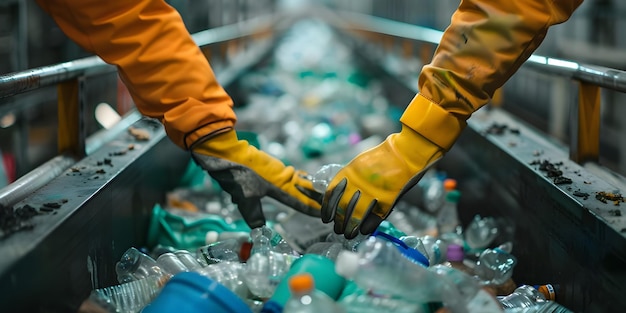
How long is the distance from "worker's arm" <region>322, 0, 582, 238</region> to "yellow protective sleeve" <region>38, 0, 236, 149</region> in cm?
48

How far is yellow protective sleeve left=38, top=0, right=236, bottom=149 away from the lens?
209 cm

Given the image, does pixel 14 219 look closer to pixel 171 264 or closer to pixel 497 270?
pixel 171 264

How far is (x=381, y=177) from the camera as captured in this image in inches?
74.8

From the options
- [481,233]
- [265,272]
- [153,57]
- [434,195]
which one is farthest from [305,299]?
[434,195]

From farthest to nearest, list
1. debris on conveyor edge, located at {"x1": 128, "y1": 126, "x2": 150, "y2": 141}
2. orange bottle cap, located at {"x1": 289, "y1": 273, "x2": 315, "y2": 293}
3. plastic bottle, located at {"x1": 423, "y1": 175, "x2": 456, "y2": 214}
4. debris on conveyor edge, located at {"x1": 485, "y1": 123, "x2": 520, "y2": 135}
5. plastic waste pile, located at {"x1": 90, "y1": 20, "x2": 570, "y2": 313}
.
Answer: plastic bottle, located at {"x1": 423, "y1": 175, "x2": 456, "y2": 214} < debris on conveyor edge, located at {"x1": 485, "y1": 123, "x2": 520, "y2": 135} < debris on conveyor edge, located at {"x1": 128, "y1": 126, "x2": 150, "y2": 141} < plastic waste pile, located at {"x1": 90, "y1": 20, "x2": 570, "y2": 313} < orange bottle cap, located at {"x1": 289, "y1": 273, "x2": 315, "y2": 293}

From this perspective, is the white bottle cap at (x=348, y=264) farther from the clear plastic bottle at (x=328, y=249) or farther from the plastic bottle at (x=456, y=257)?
the plastic bottle at (x=456, y=257)

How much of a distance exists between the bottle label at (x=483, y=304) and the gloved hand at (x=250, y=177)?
2.55 feet

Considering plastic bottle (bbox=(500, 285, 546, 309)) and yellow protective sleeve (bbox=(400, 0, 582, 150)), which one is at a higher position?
yellow protective sleeve (bbox=(400, 0, 582, 150))

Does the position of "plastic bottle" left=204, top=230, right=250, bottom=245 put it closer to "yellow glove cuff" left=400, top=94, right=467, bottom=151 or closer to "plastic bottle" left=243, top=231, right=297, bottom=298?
"plastic bottle" left=243, top=231, right=297, bottom=298

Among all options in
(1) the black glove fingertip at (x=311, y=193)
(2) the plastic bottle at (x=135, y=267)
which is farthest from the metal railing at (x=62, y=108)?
(1) the black glove fingertip at (x=311, y=193)

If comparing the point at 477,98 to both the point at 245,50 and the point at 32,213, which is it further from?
the point at 245,50

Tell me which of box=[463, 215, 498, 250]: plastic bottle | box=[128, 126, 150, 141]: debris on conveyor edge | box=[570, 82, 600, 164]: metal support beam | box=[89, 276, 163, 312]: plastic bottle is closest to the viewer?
box=[89, 276, 163, 312]: plastic bottle

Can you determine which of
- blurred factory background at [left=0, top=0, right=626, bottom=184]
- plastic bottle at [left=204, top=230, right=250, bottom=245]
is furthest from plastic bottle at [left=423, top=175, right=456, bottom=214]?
blurred factory background at [left=0, top=0, right=626, bottom=184]

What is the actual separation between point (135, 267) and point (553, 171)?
51.8 inches
